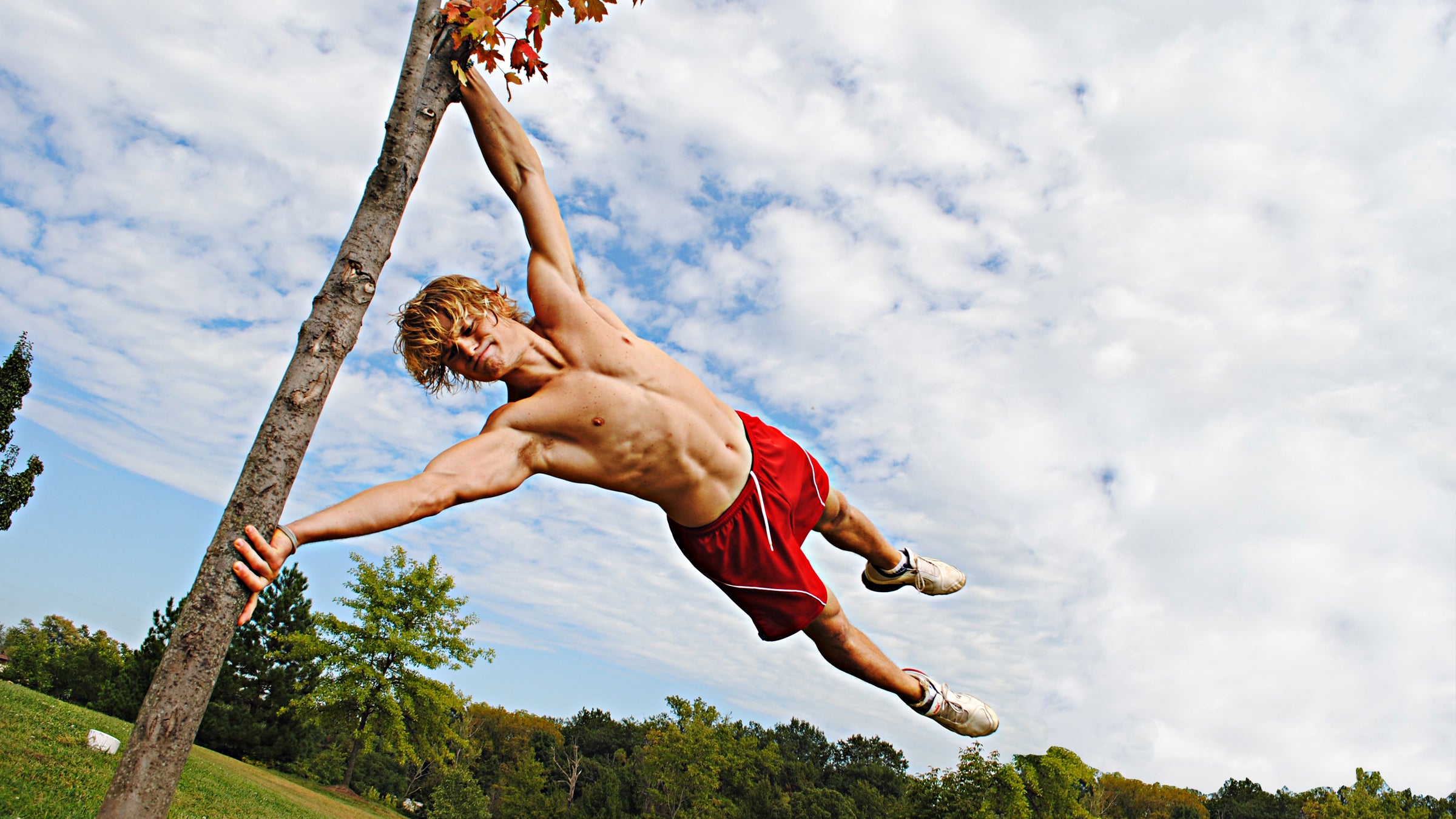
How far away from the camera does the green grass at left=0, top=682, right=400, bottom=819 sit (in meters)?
7.77

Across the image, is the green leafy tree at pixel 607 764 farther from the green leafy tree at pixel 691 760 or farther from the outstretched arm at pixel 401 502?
the outstretched arm at pixel 401 502

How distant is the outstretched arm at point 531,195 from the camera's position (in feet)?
11.4

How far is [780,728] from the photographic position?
66.9 metres

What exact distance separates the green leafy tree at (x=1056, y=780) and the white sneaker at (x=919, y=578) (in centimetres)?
2338

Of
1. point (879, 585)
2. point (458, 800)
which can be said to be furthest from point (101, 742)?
point (458, 800)

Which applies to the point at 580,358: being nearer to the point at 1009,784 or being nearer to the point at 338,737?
the point at 1009,784

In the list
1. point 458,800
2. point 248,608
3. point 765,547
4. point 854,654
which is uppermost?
point 765,547

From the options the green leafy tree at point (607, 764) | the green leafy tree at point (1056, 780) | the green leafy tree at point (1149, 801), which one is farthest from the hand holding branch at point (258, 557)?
the green leafy tree at point (1149, 801)

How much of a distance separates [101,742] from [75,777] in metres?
2.94

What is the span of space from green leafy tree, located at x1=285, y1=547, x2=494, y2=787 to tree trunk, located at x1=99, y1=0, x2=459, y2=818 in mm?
26790

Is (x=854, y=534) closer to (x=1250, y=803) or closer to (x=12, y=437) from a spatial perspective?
(x=12, y=437)

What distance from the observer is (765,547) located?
4059 mm

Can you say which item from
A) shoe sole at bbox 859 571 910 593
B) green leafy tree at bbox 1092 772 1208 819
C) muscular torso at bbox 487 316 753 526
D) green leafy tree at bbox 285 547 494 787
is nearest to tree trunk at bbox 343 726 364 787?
green leafy tree at bbox 285 547 494 787

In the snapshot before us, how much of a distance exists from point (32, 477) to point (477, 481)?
114ft
